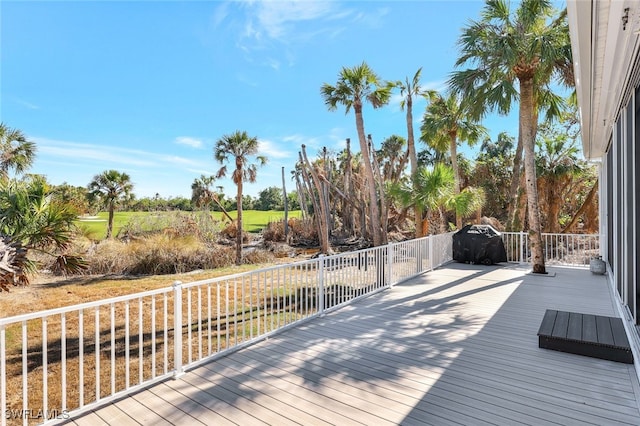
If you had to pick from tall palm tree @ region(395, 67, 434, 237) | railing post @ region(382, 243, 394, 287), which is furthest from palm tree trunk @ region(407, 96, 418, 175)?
railing post @ region(382, 243, 394, 287)

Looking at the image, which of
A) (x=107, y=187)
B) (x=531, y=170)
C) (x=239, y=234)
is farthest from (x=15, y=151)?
(x=531, y=170)

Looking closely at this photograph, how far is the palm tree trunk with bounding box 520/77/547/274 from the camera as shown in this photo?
23.2ft

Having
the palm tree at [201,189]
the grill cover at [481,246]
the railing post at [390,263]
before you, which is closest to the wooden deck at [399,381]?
the railing post at [390,263]

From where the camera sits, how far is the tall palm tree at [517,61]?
6.37 metres

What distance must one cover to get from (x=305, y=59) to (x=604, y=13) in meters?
13.1

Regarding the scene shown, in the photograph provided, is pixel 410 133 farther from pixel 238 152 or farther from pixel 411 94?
pixel 238 152

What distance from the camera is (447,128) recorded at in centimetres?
1089

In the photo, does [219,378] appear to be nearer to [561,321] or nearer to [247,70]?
[561,321]

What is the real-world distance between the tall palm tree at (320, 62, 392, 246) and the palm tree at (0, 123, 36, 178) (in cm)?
1170

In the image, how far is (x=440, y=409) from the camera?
2.26 m

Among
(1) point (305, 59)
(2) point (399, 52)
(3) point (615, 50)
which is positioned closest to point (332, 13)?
(2) point (399, 52)

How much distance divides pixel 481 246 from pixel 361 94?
214 inches

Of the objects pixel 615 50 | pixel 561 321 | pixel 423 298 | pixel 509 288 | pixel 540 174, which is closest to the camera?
pixel 615 50

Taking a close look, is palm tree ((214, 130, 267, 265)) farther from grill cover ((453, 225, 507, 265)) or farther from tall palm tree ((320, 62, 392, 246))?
grill cover ((453, 225, 507, 265))
